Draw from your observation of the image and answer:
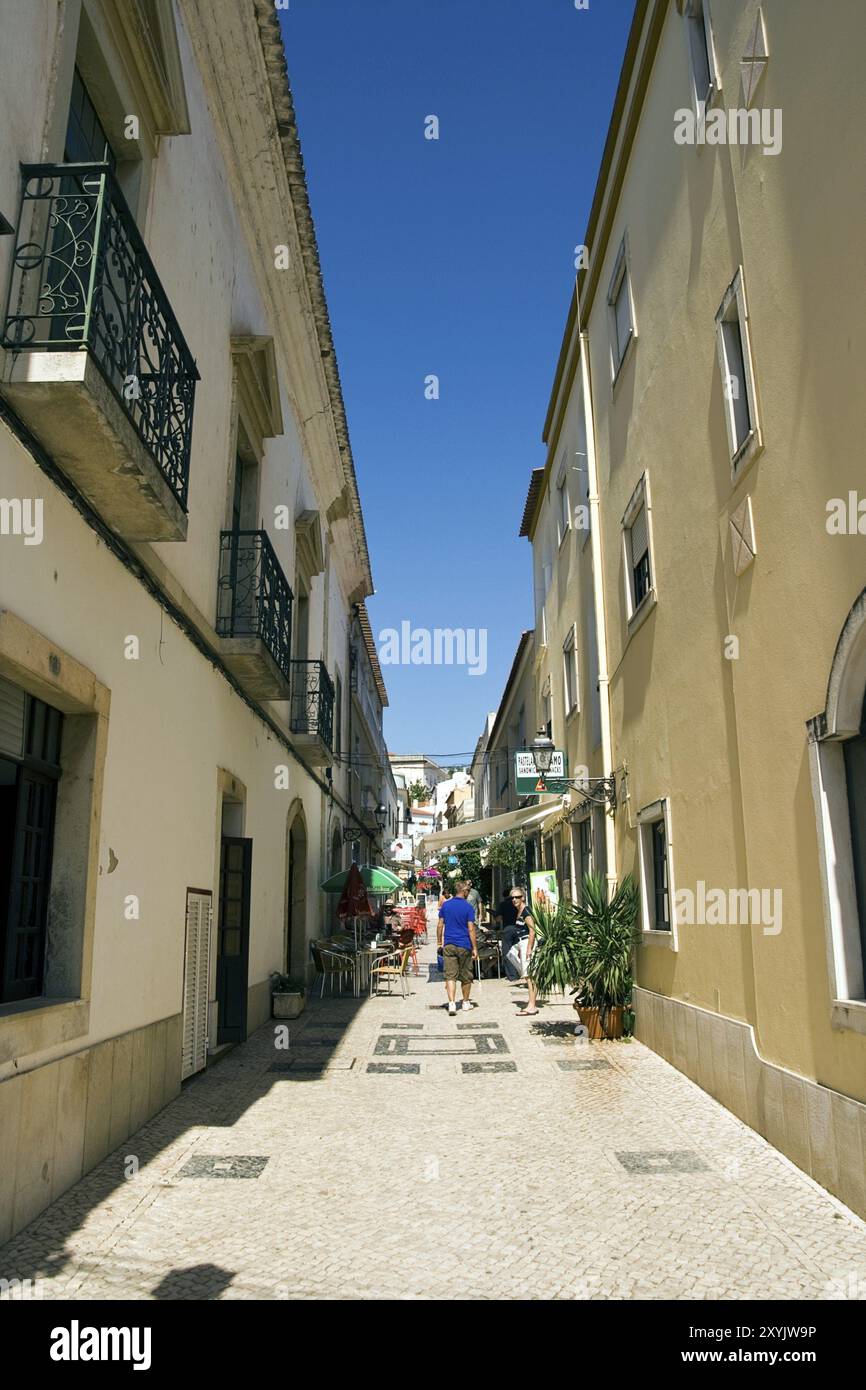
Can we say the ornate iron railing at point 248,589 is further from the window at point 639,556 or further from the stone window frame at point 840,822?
the stone window frame at point 840,822

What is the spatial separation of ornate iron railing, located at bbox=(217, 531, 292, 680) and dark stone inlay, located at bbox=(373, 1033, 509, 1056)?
3957 mm

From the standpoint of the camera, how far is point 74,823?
5.40 meters

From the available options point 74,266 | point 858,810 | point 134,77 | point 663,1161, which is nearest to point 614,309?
point 134,77

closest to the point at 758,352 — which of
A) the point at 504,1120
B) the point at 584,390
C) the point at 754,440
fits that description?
the point at 754,440

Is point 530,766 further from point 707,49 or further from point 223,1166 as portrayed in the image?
point 707,49

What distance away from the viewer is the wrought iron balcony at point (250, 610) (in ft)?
29.0

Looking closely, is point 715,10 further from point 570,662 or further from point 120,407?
point 570,662

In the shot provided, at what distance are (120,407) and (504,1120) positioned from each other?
5.18 meters

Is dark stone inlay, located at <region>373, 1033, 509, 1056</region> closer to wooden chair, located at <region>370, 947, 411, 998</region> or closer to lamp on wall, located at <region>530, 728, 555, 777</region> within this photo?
lamp on wall, located at <region>530, 728, 555, 777</region>

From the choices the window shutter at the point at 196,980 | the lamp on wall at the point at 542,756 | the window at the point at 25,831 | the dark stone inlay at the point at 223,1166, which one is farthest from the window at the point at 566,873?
the window at the point at 25,831

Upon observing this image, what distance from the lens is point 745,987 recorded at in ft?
21.4

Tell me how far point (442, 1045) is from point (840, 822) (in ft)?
19.2

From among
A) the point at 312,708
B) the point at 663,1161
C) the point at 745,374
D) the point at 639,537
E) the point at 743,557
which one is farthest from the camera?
the point at 312,708

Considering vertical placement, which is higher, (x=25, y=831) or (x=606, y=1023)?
(x=25, y=831)
